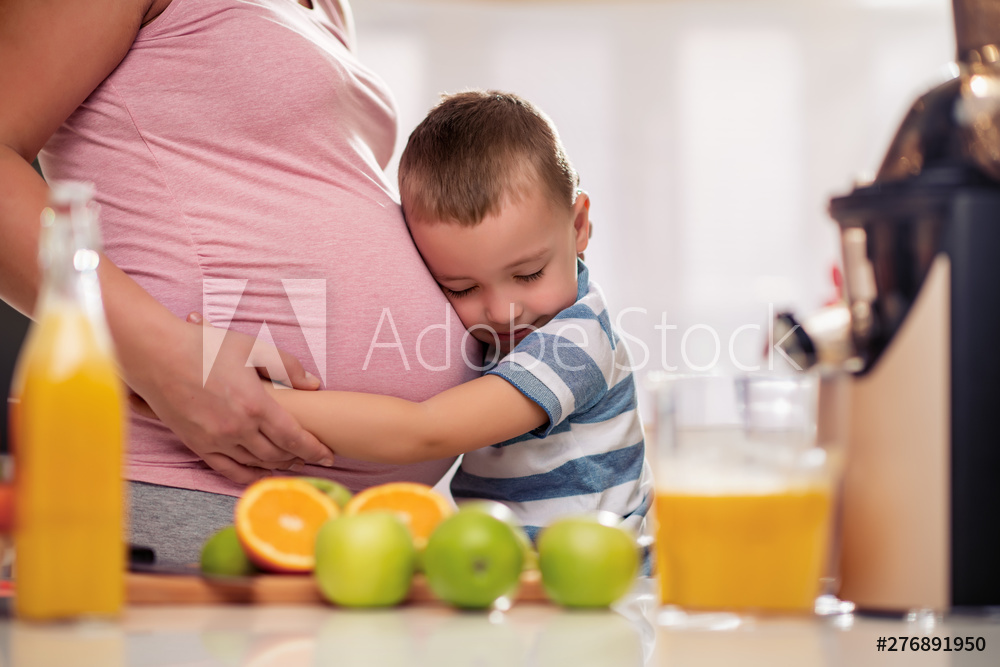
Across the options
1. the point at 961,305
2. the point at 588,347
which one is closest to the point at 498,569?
the point at 961,305

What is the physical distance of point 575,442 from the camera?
1222 millimetres

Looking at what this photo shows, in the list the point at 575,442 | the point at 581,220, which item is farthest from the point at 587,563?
the point at 581,220

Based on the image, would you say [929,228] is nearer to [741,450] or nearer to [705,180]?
[741,450]

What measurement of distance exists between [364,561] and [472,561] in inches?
3.2

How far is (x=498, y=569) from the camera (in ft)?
2.06

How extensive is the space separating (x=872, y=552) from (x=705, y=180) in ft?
12.8

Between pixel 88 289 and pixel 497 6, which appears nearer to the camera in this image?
pixel 88 289

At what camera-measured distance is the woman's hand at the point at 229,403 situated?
0.88 m

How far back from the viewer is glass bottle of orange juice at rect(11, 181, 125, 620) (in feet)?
1.70

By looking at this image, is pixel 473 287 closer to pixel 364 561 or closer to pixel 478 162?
pixel 478 162

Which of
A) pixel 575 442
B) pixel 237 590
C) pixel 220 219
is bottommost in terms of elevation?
pixel 575 442

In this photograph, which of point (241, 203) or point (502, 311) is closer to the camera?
point (241, 203)

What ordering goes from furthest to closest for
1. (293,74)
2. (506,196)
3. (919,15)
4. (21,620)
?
(919,15)
(506,196)
(293,74)
(21,620)

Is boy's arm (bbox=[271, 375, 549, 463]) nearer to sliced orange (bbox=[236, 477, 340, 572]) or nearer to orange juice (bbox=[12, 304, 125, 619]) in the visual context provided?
sliced orange (bbox=[236, 477, 340, 572])
